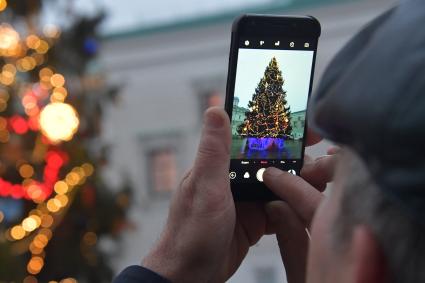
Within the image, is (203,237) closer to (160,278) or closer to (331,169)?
(160,278)

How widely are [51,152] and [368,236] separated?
13.0 ft

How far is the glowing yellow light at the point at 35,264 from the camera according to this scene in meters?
4.43

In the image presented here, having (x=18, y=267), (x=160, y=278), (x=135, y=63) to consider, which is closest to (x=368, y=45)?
(x=160, y=278)

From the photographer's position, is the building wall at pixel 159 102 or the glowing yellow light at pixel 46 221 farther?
the building wall at pixel 159 102

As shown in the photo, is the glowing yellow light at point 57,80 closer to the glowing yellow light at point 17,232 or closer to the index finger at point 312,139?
the glowing yellow light at point 17,232

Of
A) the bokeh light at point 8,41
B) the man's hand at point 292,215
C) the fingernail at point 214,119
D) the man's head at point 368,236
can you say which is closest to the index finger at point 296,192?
the man's hand at point 292,215

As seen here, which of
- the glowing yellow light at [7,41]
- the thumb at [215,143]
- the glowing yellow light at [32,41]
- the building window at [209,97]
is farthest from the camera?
the building window at [209,97]

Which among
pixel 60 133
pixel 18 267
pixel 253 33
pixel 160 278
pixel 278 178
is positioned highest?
pixel 253 33

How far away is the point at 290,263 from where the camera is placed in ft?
2.97

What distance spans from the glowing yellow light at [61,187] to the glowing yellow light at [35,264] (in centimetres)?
46

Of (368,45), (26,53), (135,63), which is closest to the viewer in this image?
(368,45)

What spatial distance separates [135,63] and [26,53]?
7176 millimetres

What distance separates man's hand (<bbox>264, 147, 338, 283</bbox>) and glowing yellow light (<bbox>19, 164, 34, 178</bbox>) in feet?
11.5

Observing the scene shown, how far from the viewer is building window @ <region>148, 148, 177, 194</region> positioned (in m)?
11.1
